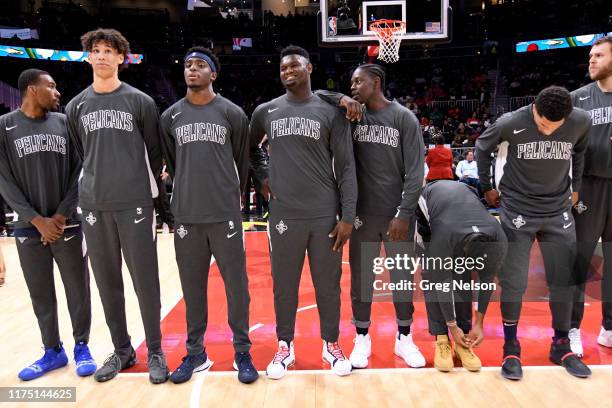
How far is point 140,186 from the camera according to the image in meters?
3.18

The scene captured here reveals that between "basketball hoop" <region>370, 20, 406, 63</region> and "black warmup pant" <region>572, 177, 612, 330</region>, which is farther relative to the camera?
"basketball hoop" <region>370, 20, 406, 63</region>

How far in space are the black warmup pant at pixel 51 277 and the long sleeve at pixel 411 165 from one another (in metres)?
2.33

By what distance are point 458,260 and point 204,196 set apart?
5.75 feet

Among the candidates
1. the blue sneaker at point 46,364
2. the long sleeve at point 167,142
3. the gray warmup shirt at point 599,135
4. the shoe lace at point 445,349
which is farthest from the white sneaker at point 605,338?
the blue sneaker at point 46,364

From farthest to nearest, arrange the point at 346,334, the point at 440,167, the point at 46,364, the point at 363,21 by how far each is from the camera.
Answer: the point at 363,21, the point at 440,167, the point at 346,334, the point at 46,364

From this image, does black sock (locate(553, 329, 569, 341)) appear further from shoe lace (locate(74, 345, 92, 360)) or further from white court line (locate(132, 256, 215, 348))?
shoe lace (locate(74, 345, 92, 360))

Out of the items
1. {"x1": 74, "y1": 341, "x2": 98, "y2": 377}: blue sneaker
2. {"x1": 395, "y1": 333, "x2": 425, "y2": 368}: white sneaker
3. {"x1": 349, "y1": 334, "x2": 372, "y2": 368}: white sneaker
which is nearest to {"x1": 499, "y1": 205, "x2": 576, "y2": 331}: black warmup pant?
{"x1": 395, "y1": 333, "x2": 425, "y2": 368}: white sneaker

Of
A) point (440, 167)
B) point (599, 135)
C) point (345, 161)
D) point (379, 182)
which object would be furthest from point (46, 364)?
point (599, 135)

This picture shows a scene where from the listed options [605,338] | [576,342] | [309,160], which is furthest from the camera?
[605,338]

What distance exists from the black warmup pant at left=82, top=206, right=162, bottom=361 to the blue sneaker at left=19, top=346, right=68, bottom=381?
20.1 inches

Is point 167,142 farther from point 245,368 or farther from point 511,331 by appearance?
point 511,331

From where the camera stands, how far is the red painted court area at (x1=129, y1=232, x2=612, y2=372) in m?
3.50

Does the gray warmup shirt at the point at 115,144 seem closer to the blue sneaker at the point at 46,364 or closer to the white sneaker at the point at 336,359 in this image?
the blue sneaker at the point at 46,364

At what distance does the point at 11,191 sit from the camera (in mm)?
3262
